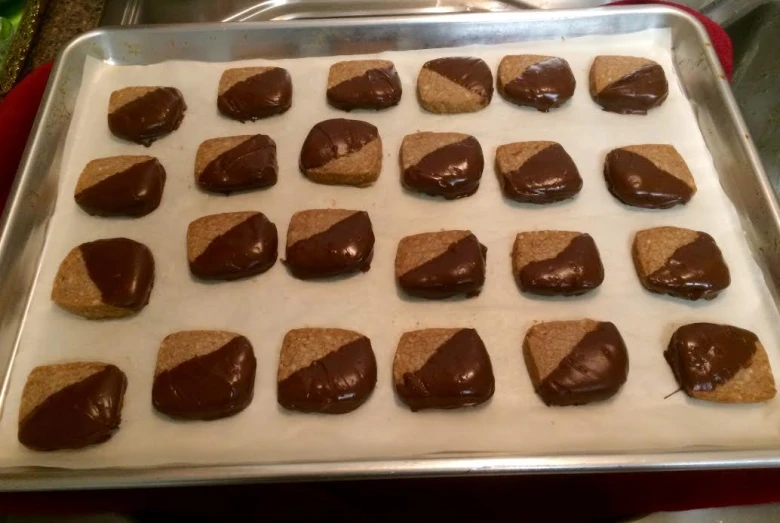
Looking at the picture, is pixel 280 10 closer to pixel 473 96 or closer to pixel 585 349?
pixel 473 96

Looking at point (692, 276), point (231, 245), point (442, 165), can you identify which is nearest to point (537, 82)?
point (442, 165)

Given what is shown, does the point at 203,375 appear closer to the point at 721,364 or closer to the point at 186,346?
the point at 186,346

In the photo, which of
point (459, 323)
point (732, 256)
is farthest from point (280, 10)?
point (732, 256)

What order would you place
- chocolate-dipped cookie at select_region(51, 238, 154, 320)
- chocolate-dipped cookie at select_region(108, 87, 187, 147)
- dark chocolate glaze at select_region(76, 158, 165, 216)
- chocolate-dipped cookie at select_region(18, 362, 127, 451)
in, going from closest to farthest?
1. chocolate-dipped cookie at select_region(18, 362, 127, 451)
2. chocolate-dipped cookie at select_region(51, 238, 154, 320)
3. dark chocolate glaze at select_region(76, 158, 165, 216)
4. chocolate-dipped cookie at select_region(108, 87, 187, 147)

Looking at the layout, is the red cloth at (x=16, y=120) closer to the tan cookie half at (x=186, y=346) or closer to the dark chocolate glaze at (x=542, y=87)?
the tan cookie half at (x=186, y=346)

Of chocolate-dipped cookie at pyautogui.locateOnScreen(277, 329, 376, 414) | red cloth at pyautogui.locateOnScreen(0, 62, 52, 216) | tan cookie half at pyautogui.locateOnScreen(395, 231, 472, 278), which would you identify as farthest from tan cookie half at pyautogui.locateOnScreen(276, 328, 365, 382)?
red cloth at pyautogui.locateOnScreen(0, 62, 52, 216)

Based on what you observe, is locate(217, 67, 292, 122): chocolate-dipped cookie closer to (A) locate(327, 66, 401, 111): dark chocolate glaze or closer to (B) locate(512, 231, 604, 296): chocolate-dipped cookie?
(A) locate(327, 66, 401, 111): dark chocolate glaze
